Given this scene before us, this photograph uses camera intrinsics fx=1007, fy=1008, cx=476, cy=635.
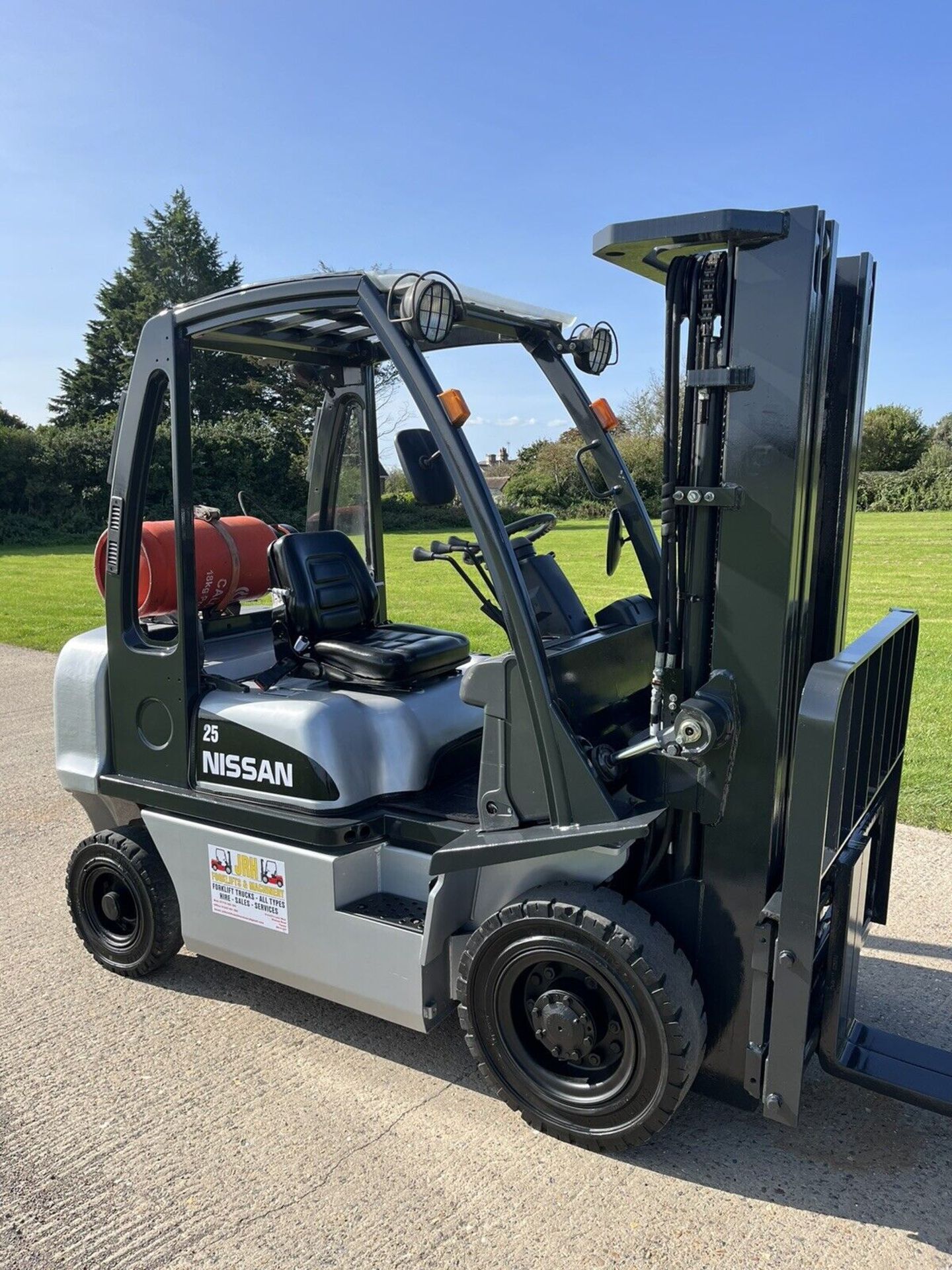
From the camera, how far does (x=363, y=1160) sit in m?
3.03

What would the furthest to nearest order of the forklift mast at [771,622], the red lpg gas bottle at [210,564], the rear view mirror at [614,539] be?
the red lpg gas bottle at [210,564], the rear view mirror at [614,539], the forklift mast at [771,622]

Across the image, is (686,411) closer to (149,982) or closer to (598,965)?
(598,965)

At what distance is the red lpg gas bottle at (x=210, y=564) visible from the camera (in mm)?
3939

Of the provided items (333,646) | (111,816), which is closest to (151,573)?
(333,646)

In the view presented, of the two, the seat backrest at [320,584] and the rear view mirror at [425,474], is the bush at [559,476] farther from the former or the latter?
the rear view mirror at [425,474]

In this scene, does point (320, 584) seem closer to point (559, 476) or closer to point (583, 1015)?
point (583, 1015)

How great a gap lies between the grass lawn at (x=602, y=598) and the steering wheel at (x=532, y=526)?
357 cm

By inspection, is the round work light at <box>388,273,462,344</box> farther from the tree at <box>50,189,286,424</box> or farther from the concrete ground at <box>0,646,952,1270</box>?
the tree at <box>50,189,286,424</box>

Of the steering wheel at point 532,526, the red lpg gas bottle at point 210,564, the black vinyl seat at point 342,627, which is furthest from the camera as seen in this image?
the red lpg gas bottle at point 210,564

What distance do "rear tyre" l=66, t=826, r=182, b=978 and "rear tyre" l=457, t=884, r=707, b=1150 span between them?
1466 millimetres

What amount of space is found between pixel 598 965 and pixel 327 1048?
4.17ft

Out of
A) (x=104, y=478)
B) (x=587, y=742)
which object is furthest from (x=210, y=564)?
(x=104, y=478)

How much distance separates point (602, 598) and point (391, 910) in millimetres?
12028

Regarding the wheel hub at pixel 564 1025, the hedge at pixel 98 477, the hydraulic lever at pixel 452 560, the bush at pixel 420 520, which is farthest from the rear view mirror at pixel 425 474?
the hedge at pixel 98 477
